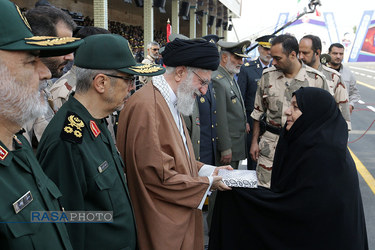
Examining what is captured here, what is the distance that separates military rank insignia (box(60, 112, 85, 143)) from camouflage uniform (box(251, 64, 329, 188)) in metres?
2.71

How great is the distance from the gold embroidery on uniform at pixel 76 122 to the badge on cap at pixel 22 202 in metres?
0.57

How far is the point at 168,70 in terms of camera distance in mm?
2646

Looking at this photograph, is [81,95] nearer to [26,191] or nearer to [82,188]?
[82,188]

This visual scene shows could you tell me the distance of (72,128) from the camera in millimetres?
1749

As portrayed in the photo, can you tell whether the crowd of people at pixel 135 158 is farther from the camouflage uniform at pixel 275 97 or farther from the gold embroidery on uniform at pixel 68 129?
the camouflage uniform at pixel 275 97

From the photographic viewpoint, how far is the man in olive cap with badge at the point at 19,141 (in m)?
1.16

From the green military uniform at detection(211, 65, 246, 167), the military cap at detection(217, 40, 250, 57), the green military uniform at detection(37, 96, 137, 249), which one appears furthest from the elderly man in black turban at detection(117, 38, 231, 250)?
the military cap at detection(217, 40, 250, 57)

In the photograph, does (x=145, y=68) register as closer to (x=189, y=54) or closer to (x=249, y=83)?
(x=189, y=54)

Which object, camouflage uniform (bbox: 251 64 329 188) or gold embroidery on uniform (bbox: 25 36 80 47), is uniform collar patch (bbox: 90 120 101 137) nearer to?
gold embroidery on uniform (bbox: 25 36 80 47)

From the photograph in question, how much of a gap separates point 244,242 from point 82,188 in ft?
5.48

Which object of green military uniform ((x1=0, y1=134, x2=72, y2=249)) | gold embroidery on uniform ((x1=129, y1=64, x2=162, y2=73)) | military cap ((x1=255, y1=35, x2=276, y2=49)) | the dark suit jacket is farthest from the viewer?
military cap ((x1=255, y1=35, x2=276, y2=49))

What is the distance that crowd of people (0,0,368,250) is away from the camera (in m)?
1.28

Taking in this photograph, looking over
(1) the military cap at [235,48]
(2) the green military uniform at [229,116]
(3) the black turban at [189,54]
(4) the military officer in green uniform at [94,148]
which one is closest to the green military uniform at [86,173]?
(4) the military officer in green uniform at [94,148]

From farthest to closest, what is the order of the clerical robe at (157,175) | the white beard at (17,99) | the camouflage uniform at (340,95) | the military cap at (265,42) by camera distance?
the military cap at (265,42) → the camouflage uniform at (340,95) → the clerical robe at (157,175) → the white beard at (17,99)
